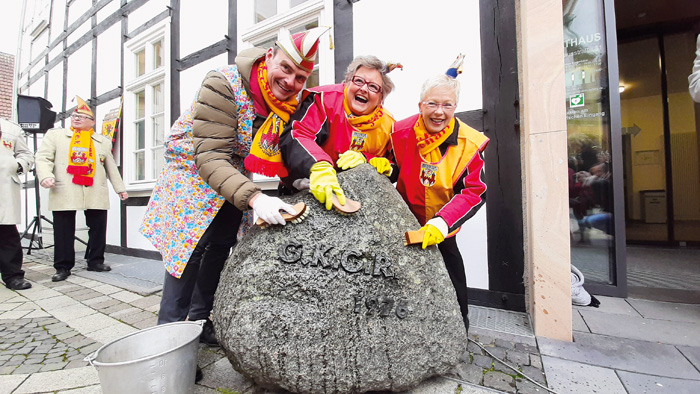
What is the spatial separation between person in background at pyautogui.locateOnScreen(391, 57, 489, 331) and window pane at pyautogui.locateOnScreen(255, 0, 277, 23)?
10.7 feet

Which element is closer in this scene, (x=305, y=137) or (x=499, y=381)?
(x=499, y=381)

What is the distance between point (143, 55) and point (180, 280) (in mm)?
5699

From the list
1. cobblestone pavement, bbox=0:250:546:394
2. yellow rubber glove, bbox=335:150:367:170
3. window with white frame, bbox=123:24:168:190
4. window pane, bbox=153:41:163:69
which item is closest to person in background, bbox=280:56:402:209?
yellow rubber glove, bbox=335:150:367:170

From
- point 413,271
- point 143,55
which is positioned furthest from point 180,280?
point 143,55

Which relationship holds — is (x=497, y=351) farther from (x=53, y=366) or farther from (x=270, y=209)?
(x=53, y=366)

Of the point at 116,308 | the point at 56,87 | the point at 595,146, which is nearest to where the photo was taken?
the point at 116,308

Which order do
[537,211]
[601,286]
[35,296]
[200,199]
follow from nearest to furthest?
[200,199] < [537,211] < [601,286] < [35,296]

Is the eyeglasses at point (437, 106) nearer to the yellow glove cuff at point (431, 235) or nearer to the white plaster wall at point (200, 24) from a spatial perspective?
the yellow glove cuff at point (431, 235)

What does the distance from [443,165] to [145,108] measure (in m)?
5.53

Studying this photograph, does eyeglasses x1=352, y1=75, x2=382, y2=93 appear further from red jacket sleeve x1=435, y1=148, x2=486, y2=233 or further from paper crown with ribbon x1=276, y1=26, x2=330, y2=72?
red jacket sleeve x1=435, y1=148, x2=486, y2=233

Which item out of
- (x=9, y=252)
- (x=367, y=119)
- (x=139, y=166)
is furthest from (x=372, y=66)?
(x=139, y=166)

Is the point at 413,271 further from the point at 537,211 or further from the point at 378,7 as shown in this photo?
the point at 378,7

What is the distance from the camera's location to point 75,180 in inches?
155

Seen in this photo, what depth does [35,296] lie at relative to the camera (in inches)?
124
